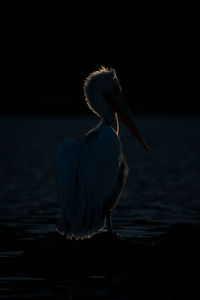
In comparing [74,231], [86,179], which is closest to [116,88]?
[86,179]

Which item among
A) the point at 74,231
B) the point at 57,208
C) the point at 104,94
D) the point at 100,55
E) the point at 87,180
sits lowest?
the point at 100,55

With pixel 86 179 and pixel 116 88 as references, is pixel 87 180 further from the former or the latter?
pixel 116 88

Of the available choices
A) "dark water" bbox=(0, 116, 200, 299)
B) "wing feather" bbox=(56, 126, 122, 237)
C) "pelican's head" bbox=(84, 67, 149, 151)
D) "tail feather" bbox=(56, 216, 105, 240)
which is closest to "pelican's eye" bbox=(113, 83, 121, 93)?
"pelican's head" bbox=(84, 67, 149, 151)

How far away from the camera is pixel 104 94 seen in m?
11.0

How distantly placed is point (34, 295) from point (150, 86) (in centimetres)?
9404

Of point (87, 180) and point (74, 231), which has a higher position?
point (87, 180)

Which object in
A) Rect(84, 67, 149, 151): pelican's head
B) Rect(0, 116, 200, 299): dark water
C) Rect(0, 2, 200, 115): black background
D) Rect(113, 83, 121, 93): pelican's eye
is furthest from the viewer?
Rect(0, 2, 200, 115): black background

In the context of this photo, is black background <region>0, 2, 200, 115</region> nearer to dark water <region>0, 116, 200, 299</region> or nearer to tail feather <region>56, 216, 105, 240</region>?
dark water <region>0, 116, 200, 299</region>

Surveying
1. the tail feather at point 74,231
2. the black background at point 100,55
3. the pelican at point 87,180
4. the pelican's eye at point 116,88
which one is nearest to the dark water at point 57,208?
the tail feather at point 74,231

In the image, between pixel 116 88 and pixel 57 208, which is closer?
pixel 116 88

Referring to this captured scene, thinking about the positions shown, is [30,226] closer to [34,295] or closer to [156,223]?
[156,223]

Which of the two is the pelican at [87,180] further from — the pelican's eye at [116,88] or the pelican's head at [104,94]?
the pelican's eye at [116,88]

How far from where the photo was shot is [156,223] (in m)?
13.4

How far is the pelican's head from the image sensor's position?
1090 centimetres
